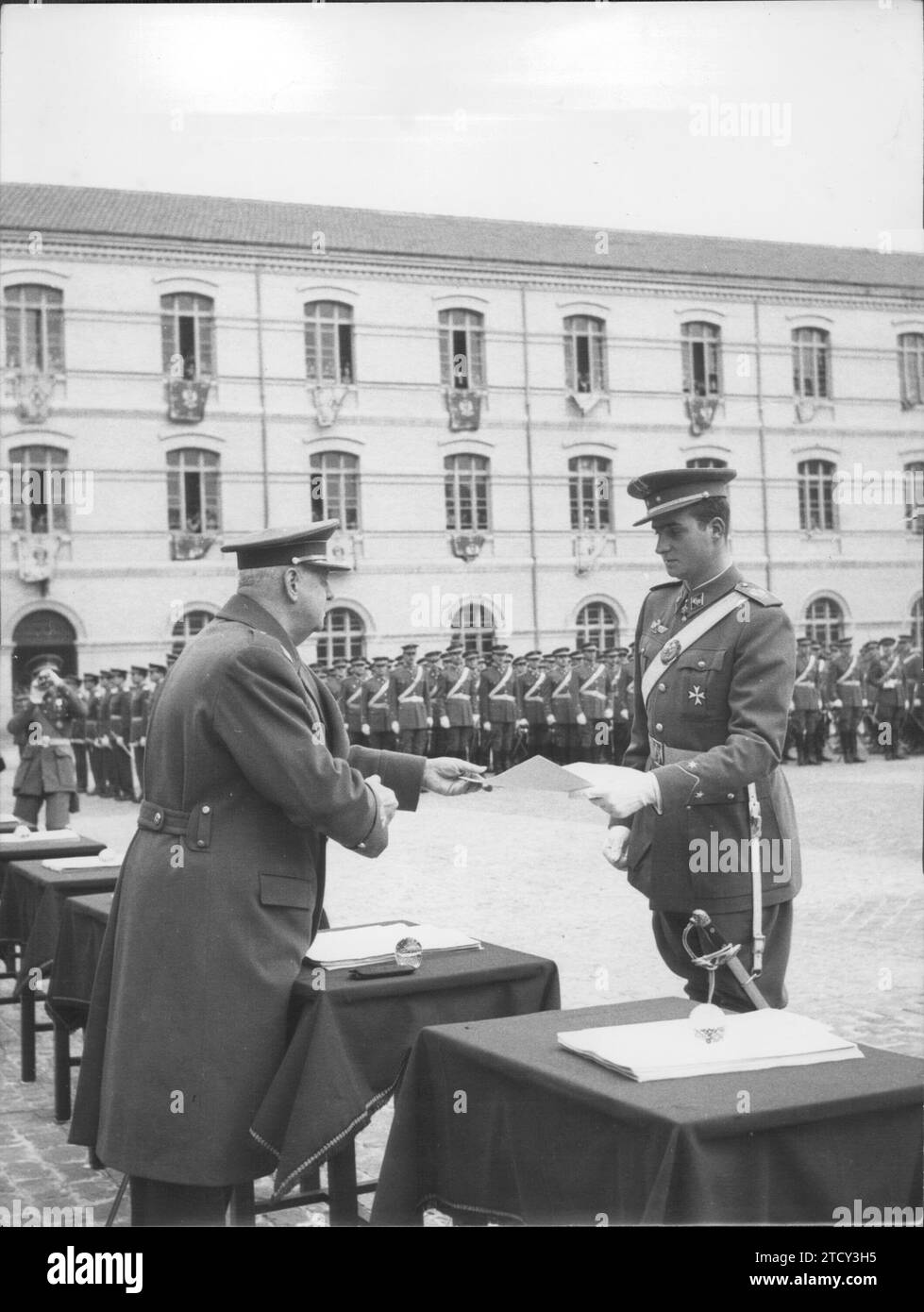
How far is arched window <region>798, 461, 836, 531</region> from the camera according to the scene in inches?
731

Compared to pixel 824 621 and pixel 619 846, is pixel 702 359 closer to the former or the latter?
pixel 824 621

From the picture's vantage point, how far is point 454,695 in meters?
18.2

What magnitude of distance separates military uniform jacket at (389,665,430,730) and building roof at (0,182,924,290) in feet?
19.0

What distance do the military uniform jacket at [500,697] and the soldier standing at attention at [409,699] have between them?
73 centimetres

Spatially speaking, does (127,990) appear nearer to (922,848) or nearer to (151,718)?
(151,718)

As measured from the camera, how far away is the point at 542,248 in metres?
19.8

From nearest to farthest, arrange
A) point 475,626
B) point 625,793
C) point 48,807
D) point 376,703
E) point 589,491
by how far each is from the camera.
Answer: point 625,793 < point 48,807 < point 376,703 < point 589,491 < point 475,626

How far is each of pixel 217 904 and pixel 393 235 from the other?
60.5 ft

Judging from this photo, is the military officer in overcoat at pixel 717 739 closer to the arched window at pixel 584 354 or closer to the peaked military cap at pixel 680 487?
the peaked military cap at pixel 680 487

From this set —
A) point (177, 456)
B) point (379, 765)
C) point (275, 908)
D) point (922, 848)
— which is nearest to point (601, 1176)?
point (275, 908)

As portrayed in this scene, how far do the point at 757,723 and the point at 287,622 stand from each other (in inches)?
42.7

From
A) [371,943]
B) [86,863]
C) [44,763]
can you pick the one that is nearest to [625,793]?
[371,943]

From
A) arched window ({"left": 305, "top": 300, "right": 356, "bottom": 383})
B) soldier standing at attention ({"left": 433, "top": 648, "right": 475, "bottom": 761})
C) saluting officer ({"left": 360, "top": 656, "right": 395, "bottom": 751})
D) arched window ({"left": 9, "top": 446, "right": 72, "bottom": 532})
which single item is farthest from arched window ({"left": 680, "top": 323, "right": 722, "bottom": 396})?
arched window ({"left": 9, "top": 446, "right": 72, "bottom": 532})
